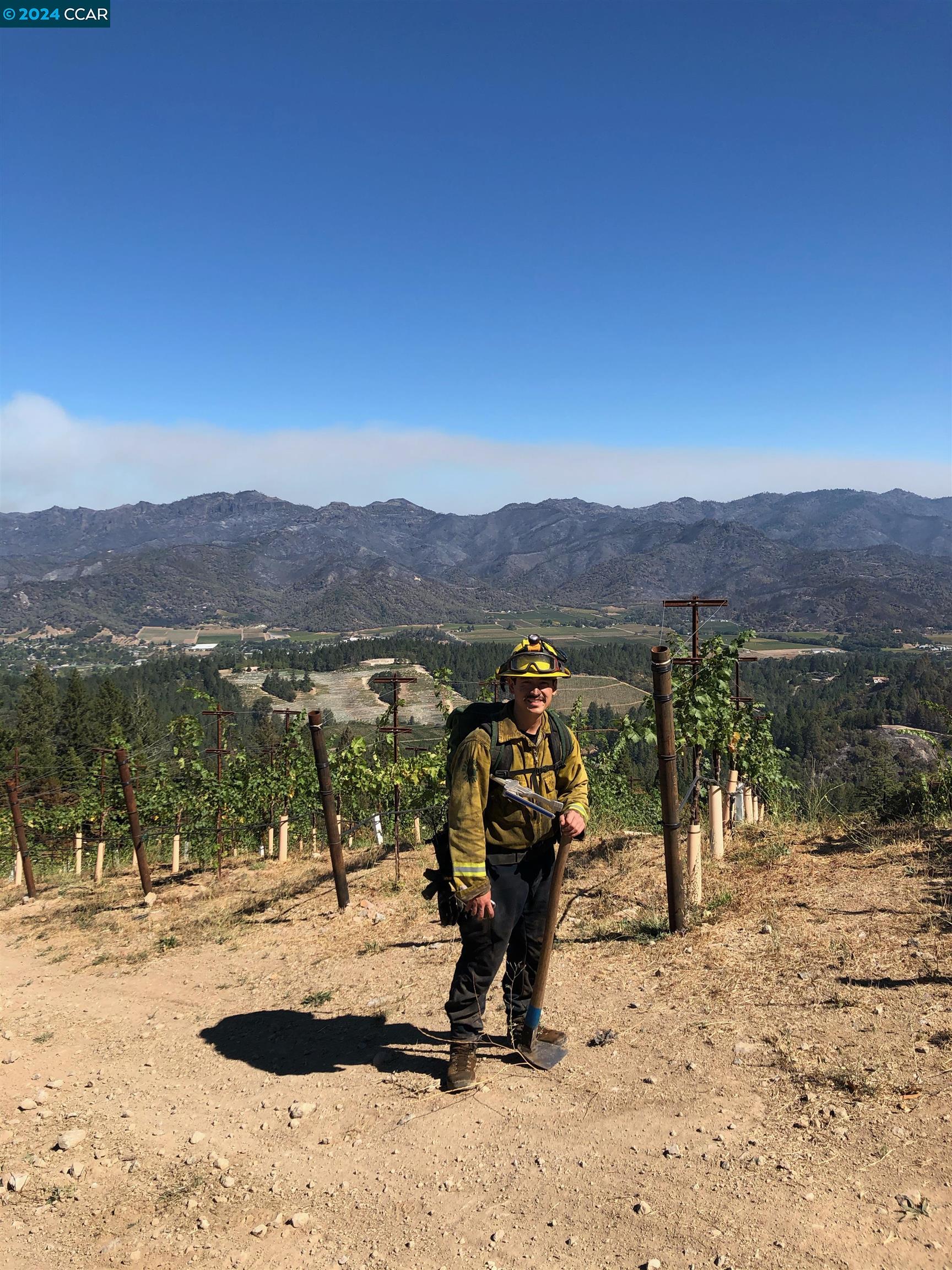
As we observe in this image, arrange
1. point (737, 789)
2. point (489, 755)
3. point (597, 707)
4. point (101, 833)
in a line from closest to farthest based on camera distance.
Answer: point (489, 755)
point (737, 789)
point (101, 833)
point (597, 707)

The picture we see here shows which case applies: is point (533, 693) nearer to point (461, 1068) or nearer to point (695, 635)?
point (461, 1068)

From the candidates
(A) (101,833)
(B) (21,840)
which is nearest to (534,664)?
(B) (21,840)

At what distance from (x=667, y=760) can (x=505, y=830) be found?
84.7 inches

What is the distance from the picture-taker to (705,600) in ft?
28.6

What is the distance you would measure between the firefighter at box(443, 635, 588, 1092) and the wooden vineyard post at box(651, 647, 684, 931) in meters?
1.59

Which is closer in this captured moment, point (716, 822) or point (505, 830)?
point (505, 830)

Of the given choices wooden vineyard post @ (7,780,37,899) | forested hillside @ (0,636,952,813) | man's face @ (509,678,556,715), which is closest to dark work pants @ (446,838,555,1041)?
man's face @ (509,678,556,715)

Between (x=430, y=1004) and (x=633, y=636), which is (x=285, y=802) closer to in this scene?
(x=430, y=1004)

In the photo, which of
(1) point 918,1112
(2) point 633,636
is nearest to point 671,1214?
(1) point 918,1112

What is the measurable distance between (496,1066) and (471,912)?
1281 millimetres

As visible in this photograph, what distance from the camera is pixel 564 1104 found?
4160mm

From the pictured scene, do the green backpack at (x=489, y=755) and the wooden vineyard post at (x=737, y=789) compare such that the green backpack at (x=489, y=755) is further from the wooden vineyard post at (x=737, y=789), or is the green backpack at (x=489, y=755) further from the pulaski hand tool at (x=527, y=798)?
the wooden vineyard post at (x=737, y=789)

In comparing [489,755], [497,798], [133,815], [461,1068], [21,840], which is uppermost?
[489,755]

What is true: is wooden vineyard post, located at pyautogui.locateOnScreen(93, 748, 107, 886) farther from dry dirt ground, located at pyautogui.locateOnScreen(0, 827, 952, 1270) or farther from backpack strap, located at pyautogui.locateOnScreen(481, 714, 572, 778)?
backpack strap, located at pyautogui.locateOnScreen(481, 714, 572, 778)
